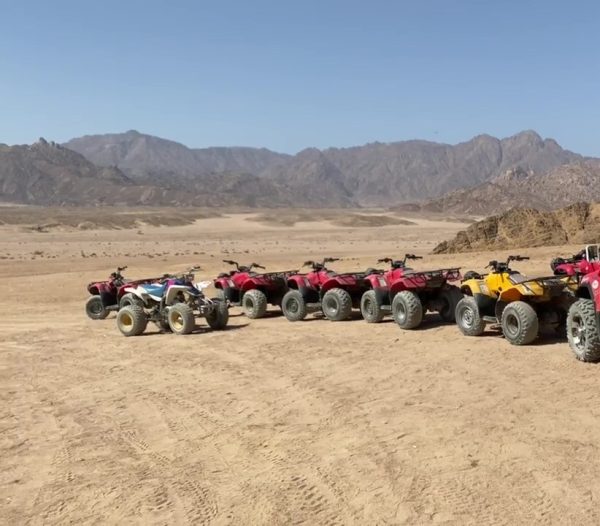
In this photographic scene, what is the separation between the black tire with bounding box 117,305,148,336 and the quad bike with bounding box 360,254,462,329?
3.85 metres

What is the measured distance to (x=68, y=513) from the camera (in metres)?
5.12

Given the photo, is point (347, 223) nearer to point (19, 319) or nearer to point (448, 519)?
point (19, 319)

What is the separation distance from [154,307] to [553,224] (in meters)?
25.9

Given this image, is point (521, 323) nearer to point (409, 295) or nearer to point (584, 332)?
point (584, 332)

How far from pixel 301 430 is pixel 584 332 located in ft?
12.1

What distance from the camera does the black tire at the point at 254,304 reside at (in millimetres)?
14055

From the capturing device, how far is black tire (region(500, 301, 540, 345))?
9383 mm

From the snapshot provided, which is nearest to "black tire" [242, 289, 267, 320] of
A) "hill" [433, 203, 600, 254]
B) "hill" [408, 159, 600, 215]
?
"hill" [433, 203, 600, 254]

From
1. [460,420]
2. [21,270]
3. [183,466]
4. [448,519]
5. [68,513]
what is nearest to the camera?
[448,519]


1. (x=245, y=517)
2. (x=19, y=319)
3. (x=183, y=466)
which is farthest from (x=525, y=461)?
(x=19, y=319)

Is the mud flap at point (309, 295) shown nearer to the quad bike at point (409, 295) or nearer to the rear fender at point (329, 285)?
the rear fender at point (329, 285)

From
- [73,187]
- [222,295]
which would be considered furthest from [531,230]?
[73,187]

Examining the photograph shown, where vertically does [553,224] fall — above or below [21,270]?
above

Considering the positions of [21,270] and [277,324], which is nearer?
[277,324]
